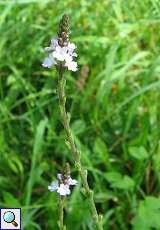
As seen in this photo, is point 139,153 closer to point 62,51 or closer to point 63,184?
point 63,184

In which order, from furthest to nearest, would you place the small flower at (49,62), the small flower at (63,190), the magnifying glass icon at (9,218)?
1. the magnifying glass icon at (9,218)
2. the small flower at (63,190)
3. the small flower at (49,62)

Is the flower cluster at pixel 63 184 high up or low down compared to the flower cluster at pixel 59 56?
down

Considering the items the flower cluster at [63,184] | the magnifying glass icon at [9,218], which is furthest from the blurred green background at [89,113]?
the flower cluster at [63,184]

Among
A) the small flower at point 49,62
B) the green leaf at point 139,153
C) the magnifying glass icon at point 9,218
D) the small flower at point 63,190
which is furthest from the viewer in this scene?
the green leaf at point 139,153

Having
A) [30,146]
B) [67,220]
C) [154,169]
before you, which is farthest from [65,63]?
[30,146]

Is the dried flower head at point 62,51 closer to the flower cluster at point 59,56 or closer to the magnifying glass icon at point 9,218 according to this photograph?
the flower cluster at point 59,56

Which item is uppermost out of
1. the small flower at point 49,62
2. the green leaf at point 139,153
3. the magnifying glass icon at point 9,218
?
the green leaf at point 139,153

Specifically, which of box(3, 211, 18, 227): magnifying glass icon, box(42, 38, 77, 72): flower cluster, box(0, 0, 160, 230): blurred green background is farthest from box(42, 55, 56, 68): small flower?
box(0, 0, 160, 230): blurred green background

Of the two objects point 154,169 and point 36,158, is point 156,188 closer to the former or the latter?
point 154,169

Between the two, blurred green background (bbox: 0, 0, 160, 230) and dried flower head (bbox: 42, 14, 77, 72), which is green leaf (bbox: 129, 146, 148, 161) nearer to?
blurred green background (bbox: 0, 0, 160, 230)
